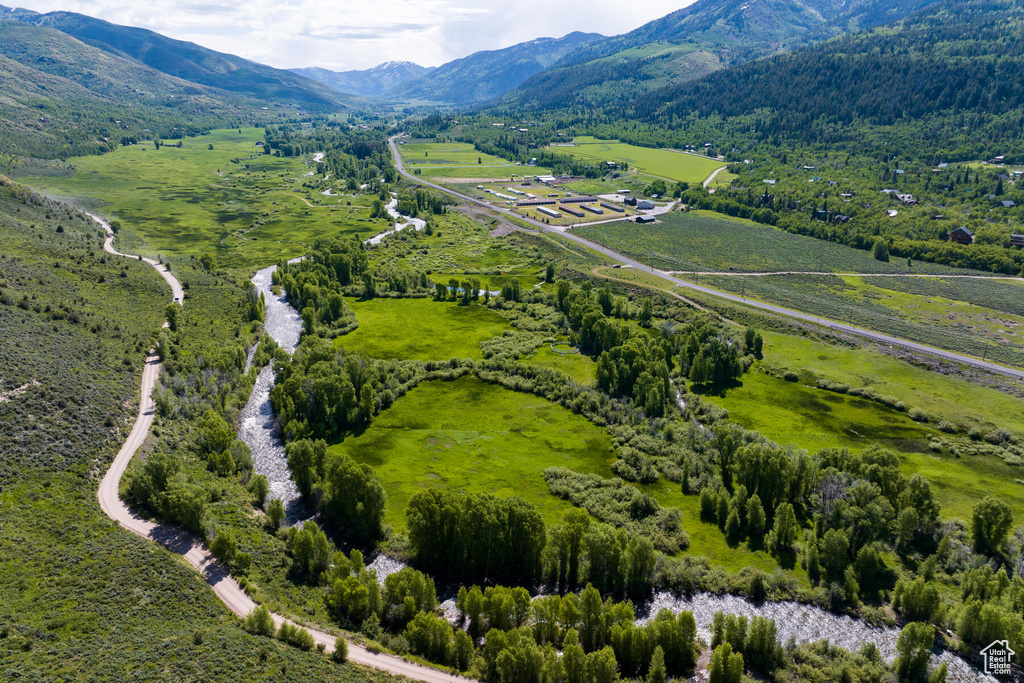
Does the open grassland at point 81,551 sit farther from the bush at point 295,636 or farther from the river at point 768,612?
the river at point 768,612

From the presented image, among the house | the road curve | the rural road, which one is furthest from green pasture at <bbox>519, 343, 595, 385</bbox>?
the house

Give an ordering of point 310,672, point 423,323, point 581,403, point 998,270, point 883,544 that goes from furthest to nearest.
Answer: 1. point 998,270
2. point 423,323
3. point 581,403
4. point 883,544
5. point 310,672

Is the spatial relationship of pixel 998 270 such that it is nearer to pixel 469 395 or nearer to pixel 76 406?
pixel 469 395

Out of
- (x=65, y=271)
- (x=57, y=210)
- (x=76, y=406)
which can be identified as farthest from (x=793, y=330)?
(x=57, y=210)

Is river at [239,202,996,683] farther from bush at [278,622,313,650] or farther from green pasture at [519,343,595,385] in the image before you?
green pasture at [519,343,595,385]

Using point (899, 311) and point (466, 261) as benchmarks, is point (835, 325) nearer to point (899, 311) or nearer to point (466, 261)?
point (899, 311)

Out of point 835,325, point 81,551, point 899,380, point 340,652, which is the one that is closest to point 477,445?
point 340,652
